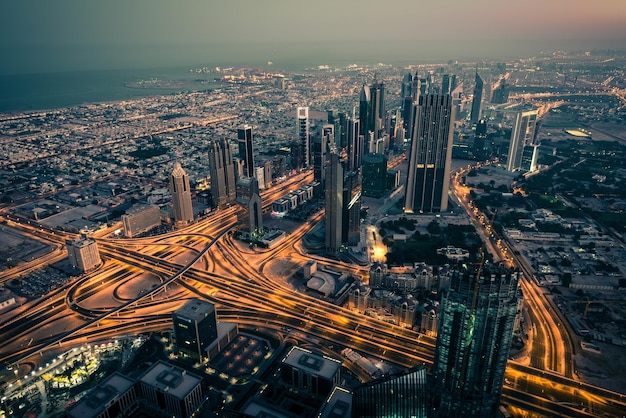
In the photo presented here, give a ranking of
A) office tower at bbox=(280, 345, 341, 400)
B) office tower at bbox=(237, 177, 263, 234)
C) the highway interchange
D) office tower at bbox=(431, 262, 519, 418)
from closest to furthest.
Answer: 1. office tower at bbox=(431, 262, 519, 418)
2. office tower at bbox=(280, 345, 341, 400)
3. the highway interchange
4. office tower at bbox=(237, 177, 263, 234)

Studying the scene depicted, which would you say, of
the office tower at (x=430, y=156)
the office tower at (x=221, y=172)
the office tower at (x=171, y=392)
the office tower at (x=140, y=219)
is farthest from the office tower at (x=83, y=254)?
the office tower at (x=430, y=156)

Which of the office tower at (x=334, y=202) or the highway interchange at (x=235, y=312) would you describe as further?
the office tower at (x=334, y=202)

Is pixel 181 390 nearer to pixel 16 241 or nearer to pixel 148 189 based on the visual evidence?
pixel 16 241

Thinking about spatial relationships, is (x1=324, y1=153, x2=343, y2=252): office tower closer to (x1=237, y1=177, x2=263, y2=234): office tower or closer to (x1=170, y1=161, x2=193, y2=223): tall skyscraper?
(x1=237, y1=177, x2=263, y2=234): office tower

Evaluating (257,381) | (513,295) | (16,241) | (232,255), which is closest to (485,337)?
(513,295)

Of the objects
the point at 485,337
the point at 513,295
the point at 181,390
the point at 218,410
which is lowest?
the point at 218,410

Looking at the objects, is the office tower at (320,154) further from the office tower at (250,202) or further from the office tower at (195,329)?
the office tower at (195,329)

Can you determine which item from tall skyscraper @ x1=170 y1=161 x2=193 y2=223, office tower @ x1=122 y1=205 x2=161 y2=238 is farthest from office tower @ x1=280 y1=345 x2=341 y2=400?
office tower @ x1=122 y1=205 x2=161 y2=238
